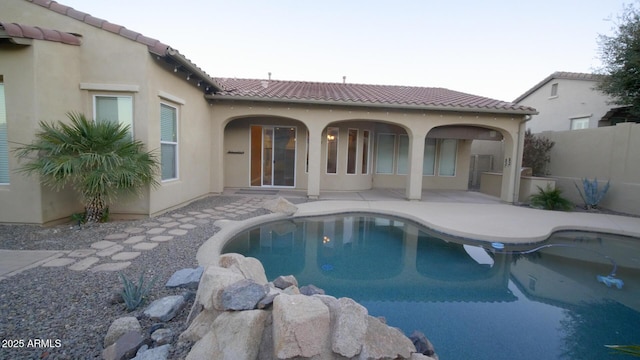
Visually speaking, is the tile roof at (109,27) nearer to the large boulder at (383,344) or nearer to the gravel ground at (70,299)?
the gravel ground at (70,299)

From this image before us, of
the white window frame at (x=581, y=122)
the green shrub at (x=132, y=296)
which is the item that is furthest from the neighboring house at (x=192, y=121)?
the white window frame at (x=581, y=122)

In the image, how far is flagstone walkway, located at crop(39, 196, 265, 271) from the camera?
3.71m

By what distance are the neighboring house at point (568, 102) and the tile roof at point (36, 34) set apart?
21944 millimetres

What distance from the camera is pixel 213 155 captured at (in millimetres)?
9758

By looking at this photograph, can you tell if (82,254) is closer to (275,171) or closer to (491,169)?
(275,171)

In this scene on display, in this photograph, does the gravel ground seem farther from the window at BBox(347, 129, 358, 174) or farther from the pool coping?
the window at BBox(347, 129, 358, 174)

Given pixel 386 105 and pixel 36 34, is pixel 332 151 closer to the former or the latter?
pixel 386 105

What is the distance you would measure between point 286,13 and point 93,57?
890cm

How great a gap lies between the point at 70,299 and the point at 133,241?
6.46ft

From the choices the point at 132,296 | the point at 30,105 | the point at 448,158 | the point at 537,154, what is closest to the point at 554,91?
the point at 537,154

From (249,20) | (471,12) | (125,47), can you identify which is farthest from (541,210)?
(249,20)

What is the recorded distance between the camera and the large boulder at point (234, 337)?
80.0 inches

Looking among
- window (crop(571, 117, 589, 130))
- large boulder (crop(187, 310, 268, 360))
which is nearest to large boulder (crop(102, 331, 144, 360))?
large boulder (crop(187, 310, 268, 360))

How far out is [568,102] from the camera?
54.1ft
